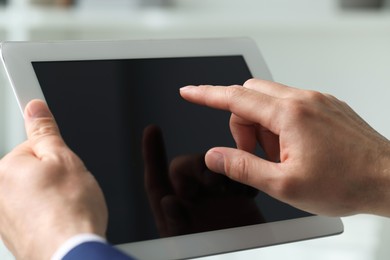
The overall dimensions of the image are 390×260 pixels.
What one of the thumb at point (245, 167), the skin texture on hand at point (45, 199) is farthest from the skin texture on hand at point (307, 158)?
the skin texture on hand at point (45, 199)

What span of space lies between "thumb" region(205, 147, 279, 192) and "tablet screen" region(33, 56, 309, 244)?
34mm

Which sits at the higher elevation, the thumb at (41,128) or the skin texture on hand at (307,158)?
the thumb at (41,128)

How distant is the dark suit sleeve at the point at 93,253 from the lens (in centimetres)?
54

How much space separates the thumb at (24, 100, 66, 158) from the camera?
0.65 m

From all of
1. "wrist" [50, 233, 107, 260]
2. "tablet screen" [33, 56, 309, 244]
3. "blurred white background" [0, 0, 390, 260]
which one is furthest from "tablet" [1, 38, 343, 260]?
"blurred white background" [0, 0, 390, 260]

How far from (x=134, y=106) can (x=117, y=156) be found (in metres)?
0.08

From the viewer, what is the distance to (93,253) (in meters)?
0.54

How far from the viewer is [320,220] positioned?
801 mm

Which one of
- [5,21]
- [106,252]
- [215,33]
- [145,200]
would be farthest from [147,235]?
[5,21]

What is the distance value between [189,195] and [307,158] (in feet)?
0.47

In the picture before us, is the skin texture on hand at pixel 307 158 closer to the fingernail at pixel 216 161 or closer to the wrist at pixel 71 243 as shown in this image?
the fingernail at pixel 216 161

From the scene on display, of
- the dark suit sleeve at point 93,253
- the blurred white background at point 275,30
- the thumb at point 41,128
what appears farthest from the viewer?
the blurred white background at point 275,30

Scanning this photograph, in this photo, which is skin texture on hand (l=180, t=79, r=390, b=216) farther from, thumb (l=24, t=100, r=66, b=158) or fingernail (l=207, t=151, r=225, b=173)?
thumb (l=24, t=100, r=66, b=158)

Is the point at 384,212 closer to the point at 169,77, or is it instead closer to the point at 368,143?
the point at 368,143
